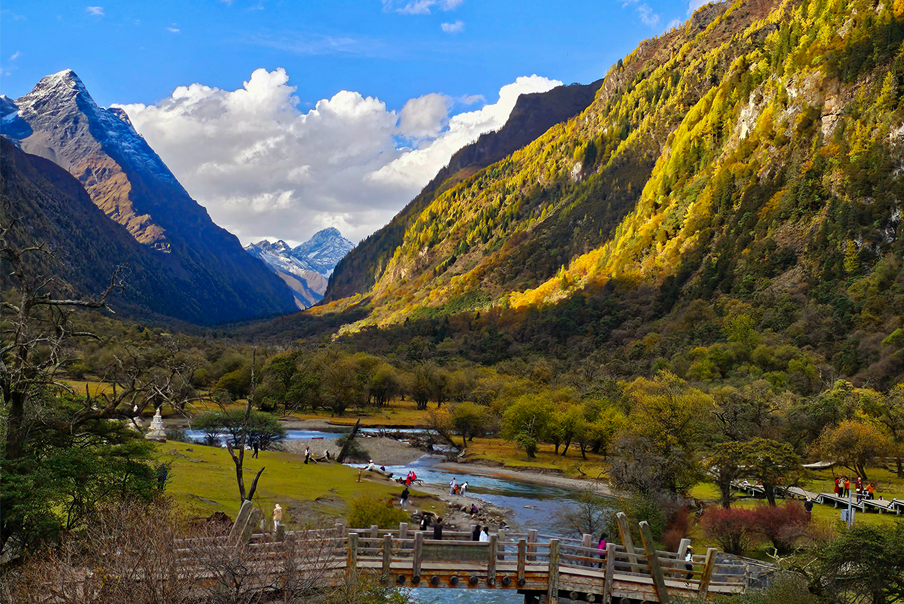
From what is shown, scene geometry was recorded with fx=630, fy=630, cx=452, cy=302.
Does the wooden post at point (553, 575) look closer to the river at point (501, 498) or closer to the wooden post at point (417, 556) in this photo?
the wooden post at point (417, 556)

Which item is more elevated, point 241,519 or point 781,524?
point 241,519

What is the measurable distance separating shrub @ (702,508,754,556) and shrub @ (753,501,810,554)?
1.83ft

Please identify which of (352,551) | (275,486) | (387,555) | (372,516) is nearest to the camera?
(352,551)

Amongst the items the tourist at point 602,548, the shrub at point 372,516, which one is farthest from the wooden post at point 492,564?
the shrub at point 372,516

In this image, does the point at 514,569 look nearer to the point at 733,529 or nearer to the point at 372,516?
the point at 372,516

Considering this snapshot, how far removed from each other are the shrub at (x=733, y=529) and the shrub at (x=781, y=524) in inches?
22.0

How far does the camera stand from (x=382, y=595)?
20.9m

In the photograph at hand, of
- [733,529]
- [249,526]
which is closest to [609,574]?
[249,526]

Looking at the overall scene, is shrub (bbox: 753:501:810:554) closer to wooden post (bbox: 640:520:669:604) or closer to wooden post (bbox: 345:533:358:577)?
wooden post (bbox: 640:520:669:604)

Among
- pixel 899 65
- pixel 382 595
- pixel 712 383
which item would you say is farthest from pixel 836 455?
pixel 899 65

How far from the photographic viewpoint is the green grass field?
3850cm

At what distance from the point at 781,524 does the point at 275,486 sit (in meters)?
34.7

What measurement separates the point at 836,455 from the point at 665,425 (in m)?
15.7

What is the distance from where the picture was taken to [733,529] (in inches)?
1553
